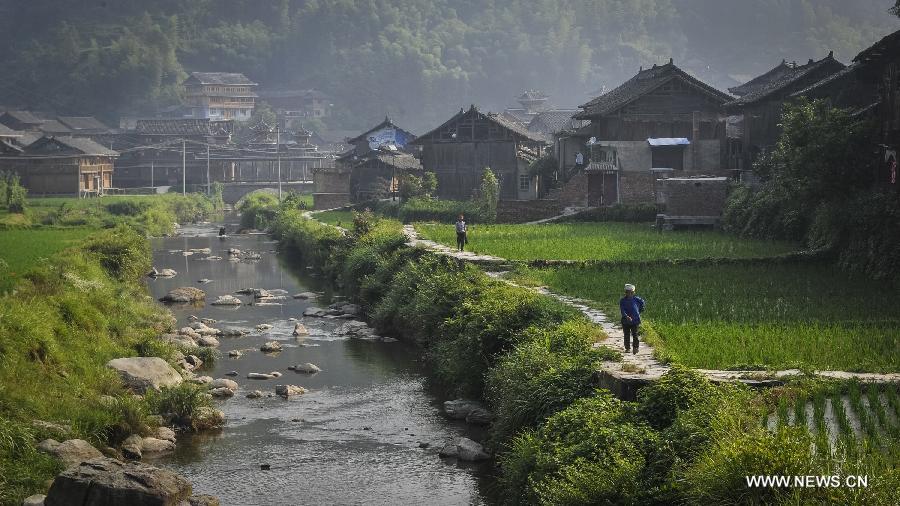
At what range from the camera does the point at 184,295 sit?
37531mm

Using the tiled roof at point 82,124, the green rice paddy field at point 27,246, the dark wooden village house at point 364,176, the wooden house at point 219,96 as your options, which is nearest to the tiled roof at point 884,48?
the green rice paddy field at point 27,246

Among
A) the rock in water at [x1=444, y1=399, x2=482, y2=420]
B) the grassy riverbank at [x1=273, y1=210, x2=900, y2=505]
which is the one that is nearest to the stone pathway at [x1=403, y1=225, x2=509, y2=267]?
the grassy riverbank at [x1=273, y1=210, x2=900, y2=505]

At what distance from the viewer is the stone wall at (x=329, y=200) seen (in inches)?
2896

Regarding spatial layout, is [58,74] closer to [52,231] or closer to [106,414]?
[52,231]

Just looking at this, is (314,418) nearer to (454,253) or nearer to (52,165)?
(454,253)

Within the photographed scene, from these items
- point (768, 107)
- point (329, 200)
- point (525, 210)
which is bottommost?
Result: point (525, 210)

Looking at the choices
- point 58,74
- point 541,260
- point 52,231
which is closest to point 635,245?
point 541,260

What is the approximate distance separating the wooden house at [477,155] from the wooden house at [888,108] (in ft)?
95.5

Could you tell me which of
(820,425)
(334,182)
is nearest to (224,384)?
(820,425)

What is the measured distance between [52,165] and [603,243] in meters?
50.3

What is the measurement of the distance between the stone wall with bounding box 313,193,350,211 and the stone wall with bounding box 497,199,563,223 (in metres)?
24.0

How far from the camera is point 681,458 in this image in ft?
41.9

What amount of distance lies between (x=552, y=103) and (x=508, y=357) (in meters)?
134

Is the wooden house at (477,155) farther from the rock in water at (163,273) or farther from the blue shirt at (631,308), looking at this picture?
the blue shirt at (631,308)
